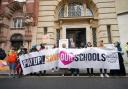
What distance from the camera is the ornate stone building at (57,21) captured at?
77.0 ft

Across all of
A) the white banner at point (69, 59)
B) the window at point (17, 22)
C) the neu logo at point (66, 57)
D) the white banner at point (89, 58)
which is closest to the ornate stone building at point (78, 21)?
the window at point (17, 22)

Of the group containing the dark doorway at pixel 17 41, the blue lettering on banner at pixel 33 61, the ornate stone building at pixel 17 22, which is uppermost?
the ornate stone building at pixel 17 22

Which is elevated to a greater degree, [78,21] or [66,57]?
[78,21]

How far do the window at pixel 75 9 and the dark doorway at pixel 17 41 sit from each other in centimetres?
621

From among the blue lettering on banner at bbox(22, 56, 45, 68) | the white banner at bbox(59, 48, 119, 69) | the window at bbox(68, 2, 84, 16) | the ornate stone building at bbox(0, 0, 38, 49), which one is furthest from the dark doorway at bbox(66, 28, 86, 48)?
the blue lettering on banner at bbox(22, 56, 45, 68)

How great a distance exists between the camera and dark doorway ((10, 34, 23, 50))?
80.0ft

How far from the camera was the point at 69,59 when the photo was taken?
13.8 metres

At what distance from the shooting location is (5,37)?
78.5 feet

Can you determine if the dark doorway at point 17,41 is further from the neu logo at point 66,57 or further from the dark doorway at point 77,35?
the neu logo at point 66,57

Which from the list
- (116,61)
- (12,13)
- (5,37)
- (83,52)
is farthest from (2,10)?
(116,61)

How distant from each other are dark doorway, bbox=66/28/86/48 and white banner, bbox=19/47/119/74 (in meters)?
11.0

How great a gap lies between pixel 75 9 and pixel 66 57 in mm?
12629

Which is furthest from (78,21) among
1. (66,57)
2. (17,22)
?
(66,57)

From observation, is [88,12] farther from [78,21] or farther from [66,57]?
[66,57]
